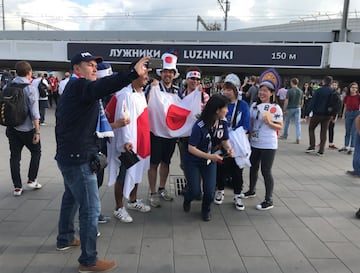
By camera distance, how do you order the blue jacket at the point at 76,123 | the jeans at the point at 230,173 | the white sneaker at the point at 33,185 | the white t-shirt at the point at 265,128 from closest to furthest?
the blue jacket at the point at 76,123
the white t-shirt at the point at 265,128
the jeans at the point at 230,173
the white sneaker at the point at 33,185

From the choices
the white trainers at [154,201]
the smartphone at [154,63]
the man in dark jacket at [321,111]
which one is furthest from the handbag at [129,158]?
the man in dark jacket at [321,111]

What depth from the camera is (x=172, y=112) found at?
4.41 metres

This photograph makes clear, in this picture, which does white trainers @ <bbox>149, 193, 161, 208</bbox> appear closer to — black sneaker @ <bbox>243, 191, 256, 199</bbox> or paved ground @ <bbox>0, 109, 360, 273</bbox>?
paved ground @ <bbox>0, 109, 360, 273</bbox>

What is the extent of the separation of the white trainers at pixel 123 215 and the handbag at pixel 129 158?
1.98ft

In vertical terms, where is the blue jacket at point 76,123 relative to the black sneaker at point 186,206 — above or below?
above

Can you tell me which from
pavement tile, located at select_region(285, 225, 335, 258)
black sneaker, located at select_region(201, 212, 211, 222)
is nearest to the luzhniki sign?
black sneaker, located at select_region(201, 212, 211, 222)

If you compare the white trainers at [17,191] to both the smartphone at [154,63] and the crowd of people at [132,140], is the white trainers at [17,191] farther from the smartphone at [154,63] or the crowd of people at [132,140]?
the smartphone at [154,63]

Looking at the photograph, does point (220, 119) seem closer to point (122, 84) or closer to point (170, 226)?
point (170, 226)

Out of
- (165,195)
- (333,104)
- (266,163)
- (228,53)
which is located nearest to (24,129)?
(165,195)

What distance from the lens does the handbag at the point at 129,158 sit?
3738mm

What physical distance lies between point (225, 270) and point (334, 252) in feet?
3.90

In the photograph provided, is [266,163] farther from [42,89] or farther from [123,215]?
[42,89]

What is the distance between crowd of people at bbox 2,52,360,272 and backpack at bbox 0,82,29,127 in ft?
0.36

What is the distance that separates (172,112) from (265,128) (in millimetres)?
1224
